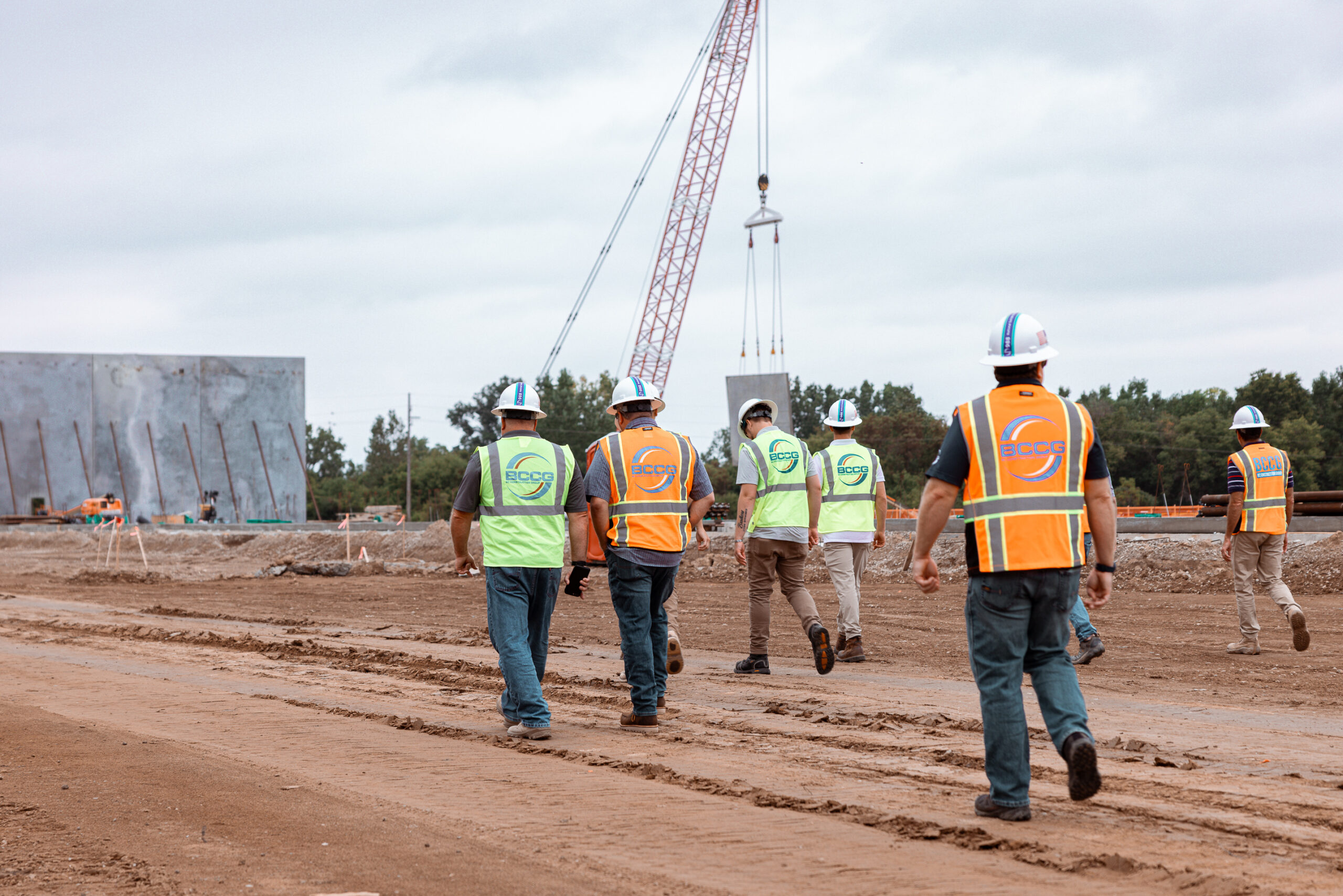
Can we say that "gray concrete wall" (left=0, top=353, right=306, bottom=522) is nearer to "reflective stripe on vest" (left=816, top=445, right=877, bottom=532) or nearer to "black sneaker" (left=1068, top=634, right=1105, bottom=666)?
"reflective stripe on vest" (left=816, top=445, right=877, bottom=532)

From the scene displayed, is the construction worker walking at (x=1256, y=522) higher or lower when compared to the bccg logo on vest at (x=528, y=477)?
lower

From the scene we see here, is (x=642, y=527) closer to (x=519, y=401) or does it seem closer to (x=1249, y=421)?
(x=519, y=401)

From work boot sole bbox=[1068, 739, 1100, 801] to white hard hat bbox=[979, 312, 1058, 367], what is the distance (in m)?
1.58

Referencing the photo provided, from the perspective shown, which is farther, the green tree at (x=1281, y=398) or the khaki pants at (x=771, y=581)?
the green tree at (x=1281, y=398)

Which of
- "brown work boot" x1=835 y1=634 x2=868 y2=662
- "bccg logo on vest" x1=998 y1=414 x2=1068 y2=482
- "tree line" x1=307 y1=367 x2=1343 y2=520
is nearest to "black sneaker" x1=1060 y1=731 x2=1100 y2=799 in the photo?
"bccg logo on vest" x1=998 y1=414 x2=1068 y2=482

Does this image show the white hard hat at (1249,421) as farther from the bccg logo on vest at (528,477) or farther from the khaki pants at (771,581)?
the bccg logo on vest at (528,477)

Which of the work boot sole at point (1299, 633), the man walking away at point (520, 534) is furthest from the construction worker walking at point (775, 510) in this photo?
the work boot sole at point (1299, 633)

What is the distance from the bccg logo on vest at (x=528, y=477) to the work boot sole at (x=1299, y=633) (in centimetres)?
675

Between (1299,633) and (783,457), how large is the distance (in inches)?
189

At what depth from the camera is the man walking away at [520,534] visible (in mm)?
6809

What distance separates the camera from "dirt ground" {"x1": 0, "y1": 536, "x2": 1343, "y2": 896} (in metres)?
4.12

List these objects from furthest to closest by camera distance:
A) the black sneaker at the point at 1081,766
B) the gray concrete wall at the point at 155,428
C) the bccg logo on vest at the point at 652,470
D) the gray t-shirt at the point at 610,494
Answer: the gray concrete wall at the point at 155,428, the bccg logo on vest at the point at 652,470, the gray t-shirt at the point at 610,494, the black sneaker at the point at 1081,766

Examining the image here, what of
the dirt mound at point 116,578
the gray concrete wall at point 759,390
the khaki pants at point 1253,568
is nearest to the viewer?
the khaki pants at point 1253,568

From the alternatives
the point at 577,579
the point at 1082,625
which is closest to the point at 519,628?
the point at 577,579
